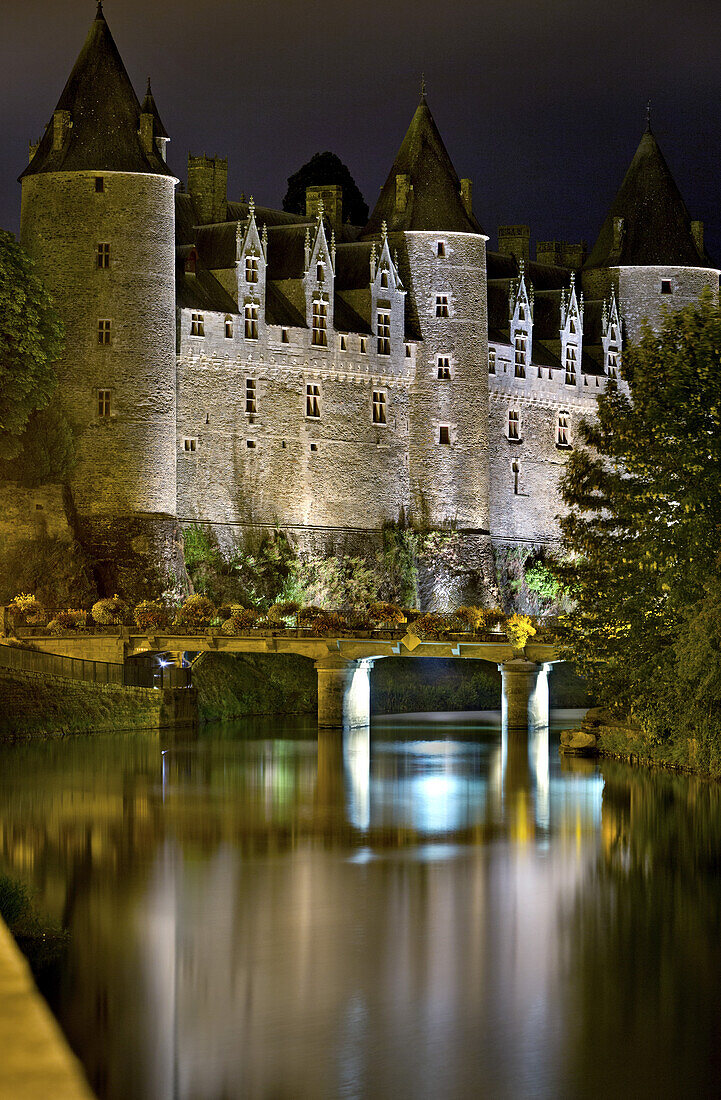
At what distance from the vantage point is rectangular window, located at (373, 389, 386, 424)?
61.2 m

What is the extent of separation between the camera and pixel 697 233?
2788 inches

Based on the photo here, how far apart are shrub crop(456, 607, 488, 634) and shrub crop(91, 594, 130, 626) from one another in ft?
30.5

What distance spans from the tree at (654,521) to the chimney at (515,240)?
40.9 m

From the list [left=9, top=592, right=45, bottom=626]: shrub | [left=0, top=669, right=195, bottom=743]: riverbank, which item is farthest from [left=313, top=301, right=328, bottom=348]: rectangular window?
[left=0, top=669, right=195, bottom=743]: riverbank

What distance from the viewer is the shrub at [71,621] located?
4510 centimetres

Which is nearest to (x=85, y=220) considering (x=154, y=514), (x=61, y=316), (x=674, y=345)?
(x=61, y=316)

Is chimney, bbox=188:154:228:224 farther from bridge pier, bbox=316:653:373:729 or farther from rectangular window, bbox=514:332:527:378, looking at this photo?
bridge pier, bbox=316:653:373:729

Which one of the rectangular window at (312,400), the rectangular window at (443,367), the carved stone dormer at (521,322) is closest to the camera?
the rectangular window at (312,400)

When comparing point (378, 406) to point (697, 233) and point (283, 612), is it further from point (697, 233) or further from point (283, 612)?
point (697, 233)

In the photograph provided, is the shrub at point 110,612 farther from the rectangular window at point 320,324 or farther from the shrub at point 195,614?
the rectangular window at point 320,324

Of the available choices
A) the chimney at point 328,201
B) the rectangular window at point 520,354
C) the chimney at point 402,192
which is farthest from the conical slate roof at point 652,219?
the chimney at point 328,201

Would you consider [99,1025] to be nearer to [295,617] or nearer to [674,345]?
[674,345]

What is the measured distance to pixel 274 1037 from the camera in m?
15.2

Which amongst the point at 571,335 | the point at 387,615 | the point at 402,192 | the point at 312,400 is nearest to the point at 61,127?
the point at 312,400
